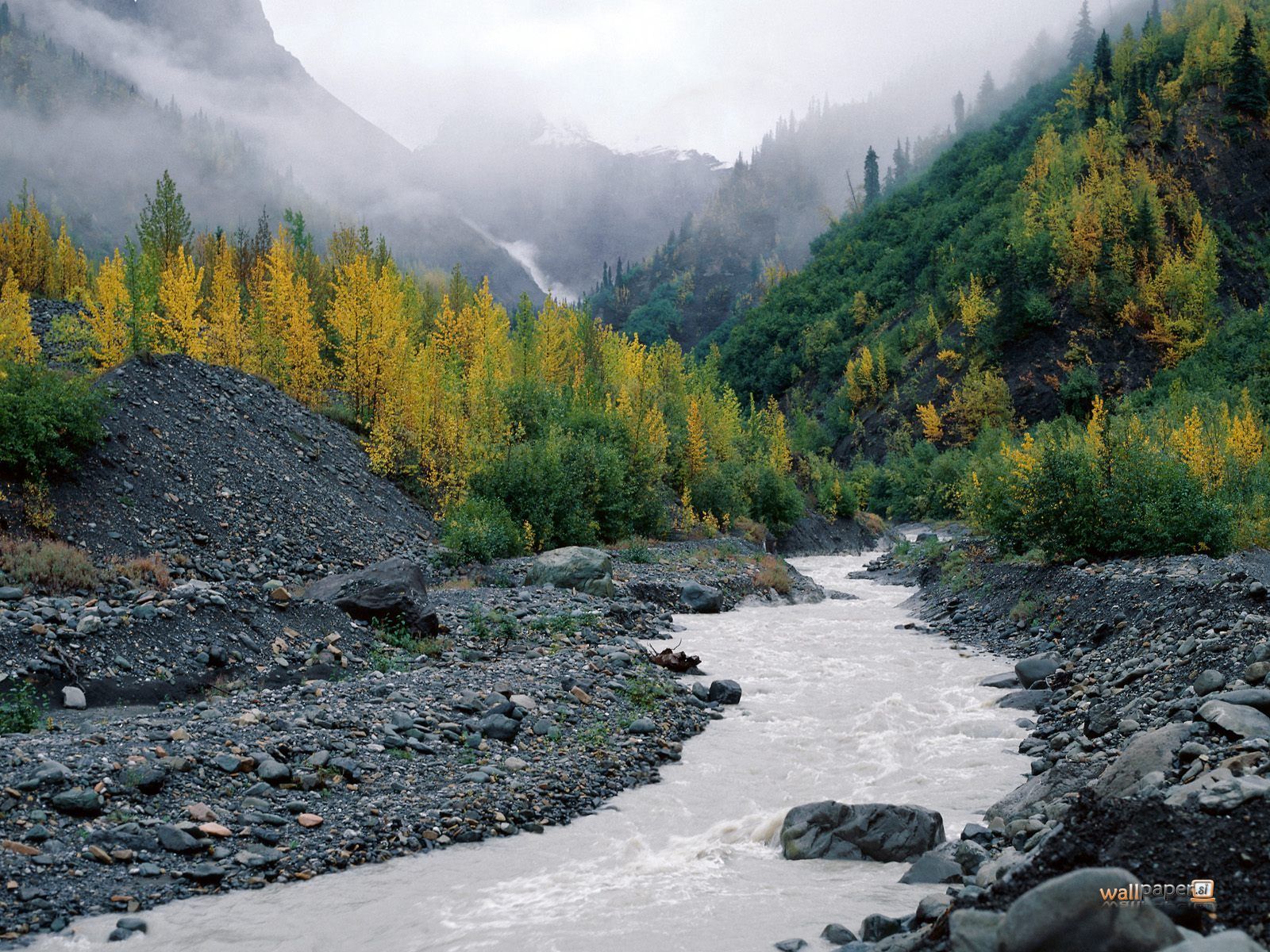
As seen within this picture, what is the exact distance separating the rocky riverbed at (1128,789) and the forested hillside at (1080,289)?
23.4 m

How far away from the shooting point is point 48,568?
14.2m

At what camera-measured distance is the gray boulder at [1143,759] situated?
788 centimetres

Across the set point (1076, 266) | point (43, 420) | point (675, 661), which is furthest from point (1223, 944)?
point (1076, 266)

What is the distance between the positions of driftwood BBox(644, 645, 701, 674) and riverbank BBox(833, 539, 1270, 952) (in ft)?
20.0

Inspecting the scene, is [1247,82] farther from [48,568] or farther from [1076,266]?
[48,568]

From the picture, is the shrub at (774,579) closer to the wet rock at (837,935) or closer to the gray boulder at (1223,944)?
the wet rock at (837,935)

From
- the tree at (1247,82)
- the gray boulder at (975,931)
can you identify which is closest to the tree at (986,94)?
the tree at (1247,82)

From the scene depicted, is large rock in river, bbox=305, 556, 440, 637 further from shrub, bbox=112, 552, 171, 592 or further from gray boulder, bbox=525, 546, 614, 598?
gray boulder, bbox=525, 546, 614, 598

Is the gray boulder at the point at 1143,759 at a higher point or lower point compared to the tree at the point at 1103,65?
lower

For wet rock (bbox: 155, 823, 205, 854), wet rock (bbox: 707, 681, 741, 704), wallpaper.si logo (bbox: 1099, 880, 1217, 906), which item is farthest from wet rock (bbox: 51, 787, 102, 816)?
wet rock (bbox: 707, 681, 741, 704)

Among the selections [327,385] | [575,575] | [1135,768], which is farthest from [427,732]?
[327,385]

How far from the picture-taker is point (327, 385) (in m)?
37.8

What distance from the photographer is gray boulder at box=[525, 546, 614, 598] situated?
23031 mm

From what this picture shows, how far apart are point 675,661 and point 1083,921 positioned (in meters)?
13.4
